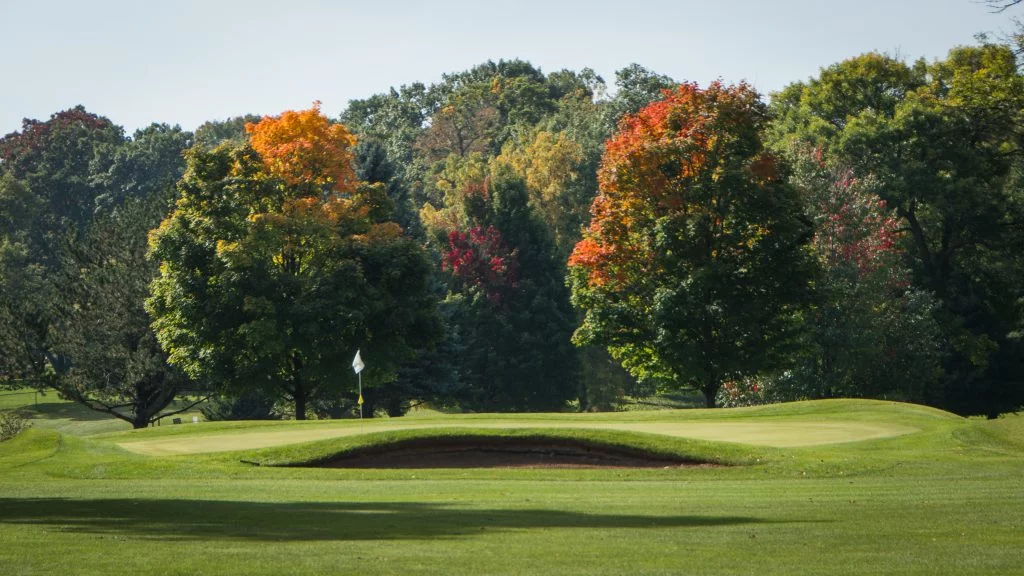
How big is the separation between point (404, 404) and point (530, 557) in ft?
181

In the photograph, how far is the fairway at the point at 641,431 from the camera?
29375 mm

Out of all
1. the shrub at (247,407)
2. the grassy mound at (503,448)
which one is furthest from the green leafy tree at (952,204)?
the grassy mound at (503,448)

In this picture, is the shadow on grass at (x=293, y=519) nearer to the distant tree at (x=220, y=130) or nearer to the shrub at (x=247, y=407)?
the shrub at (x=247, y=407)

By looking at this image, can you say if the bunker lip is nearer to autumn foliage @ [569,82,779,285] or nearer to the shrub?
autumn foliage @ [569,82,779,285]

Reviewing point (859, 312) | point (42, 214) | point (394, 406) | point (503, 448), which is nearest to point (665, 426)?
point (503, 448)

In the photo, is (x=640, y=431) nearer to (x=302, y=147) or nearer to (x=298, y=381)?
(x=298, y=381)

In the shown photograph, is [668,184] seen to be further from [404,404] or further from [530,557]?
[530,557]

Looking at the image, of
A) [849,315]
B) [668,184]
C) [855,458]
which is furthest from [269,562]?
[849,315]

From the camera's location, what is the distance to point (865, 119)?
2281 inches

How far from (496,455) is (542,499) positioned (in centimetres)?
903

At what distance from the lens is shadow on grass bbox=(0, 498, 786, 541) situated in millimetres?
15281

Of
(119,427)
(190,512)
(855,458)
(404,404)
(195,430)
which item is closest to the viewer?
(190,512)

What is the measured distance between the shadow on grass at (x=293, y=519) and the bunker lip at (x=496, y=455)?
363 inches

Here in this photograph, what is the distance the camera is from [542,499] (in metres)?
20.5
